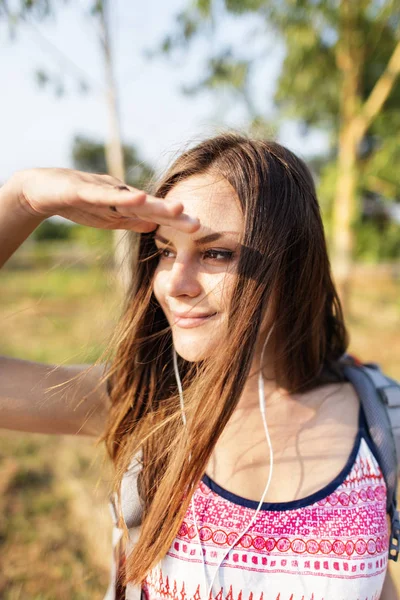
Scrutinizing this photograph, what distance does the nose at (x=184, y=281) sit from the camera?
1.20 m

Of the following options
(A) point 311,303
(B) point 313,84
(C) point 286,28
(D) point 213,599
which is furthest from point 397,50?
(D) point 213,599

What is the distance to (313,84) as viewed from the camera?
6621mm

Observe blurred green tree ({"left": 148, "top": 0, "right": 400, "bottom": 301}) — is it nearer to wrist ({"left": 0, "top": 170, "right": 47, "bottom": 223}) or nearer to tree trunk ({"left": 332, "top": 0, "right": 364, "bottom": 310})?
tree trunk ({"left": 332, "top": 0, "right": 364, "bottom": 310})

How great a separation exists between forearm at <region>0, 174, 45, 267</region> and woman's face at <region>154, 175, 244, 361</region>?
0.36m

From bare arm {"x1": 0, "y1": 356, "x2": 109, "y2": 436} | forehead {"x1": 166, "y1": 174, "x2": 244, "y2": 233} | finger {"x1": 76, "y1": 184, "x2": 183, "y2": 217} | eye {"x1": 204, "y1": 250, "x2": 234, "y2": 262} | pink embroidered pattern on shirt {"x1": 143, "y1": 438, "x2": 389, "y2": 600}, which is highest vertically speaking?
forehead {"x1": 166, "y1": 174, "x2": 244, "y2": 233}

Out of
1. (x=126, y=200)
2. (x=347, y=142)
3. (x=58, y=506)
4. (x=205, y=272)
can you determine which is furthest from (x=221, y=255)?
→ (x=347, y=142)

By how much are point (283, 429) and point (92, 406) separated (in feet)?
1.91

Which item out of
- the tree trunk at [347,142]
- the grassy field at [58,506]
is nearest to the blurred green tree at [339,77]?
the tree trunk at [347,142]

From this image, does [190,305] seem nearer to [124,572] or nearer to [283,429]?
[283,429]

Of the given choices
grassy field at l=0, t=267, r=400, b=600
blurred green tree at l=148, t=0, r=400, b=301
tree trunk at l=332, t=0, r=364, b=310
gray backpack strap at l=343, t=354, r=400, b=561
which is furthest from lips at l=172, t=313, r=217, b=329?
tree trunk at l=332, t=0, r=364, b=310

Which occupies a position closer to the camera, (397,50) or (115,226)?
(115,226)

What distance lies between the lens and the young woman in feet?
3.85

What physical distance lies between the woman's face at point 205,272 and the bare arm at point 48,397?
338 mm

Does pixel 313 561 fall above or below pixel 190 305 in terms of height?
below
